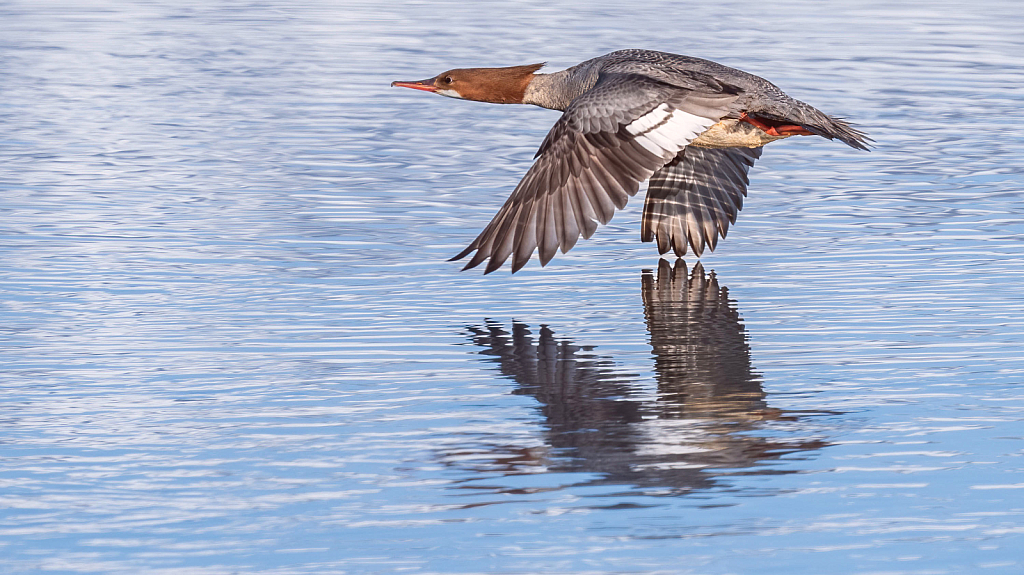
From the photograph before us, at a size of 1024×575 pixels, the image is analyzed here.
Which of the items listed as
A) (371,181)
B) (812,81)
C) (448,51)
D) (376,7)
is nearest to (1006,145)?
(812,81)

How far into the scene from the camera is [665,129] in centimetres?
775

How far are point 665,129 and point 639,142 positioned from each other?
20 centimetres

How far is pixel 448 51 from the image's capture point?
1792cm

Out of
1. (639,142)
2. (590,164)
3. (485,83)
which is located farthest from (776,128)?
(485,83)

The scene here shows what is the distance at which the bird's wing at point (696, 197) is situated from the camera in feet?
30.6

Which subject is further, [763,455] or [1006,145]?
[1006,145]

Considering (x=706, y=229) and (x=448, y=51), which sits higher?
(x=448, y=51)

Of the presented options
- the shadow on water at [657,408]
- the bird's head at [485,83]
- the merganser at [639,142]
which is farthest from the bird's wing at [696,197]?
the shadow on water at [657,408]

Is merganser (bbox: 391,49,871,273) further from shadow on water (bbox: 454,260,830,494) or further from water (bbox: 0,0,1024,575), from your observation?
shadow on water (bbox: 454,260,830,494)

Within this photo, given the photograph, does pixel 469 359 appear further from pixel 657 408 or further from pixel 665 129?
pixel 665 129

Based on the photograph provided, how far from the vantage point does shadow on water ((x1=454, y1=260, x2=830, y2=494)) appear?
18.0ft

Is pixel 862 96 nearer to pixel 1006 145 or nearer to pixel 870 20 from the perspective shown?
pixel 1006 145

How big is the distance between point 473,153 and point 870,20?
11.9 meters

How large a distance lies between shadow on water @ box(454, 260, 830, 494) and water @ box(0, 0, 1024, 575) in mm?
20
